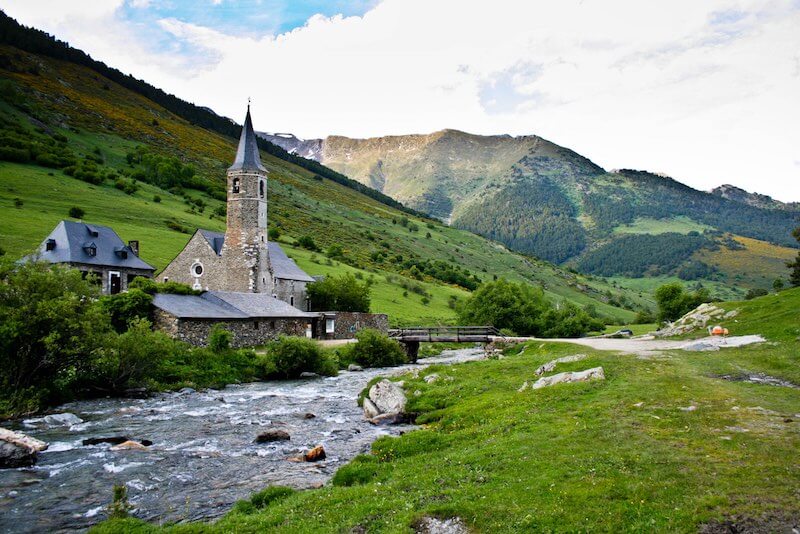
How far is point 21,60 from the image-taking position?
180750 mm

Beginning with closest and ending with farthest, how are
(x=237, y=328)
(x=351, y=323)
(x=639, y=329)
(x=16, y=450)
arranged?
(x=16, y=450) → (x=237, y=328) → (x=351, y=323) → (x=639, y=329)

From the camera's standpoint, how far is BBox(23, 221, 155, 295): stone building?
5912cm

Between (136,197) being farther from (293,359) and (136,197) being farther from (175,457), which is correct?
(175,457)

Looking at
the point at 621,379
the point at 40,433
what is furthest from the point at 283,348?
the point at 621,379

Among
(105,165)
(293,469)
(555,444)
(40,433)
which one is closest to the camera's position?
(555,444)

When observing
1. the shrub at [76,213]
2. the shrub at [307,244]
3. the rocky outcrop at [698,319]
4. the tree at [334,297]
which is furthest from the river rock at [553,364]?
the shrub at [307,244]

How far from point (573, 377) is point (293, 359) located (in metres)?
27.3

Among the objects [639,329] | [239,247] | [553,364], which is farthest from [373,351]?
[639,329]

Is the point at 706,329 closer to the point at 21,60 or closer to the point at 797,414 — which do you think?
the point at 797,414

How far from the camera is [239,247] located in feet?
228

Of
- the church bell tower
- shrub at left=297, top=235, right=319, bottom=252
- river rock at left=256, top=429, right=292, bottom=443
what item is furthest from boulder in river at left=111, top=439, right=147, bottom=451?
shrub at left=297, top=235, right=319, bottom=252

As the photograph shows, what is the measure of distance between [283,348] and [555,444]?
33622 millimetres

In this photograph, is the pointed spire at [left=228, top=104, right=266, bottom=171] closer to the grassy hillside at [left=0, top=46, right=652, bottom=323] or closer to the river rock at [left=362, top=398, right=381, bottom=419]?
the grassy hillside at [left=0, top=46, right=652, bottom=323]

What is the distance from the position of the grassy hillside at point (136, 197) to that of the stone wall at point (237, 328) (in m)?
14.9
